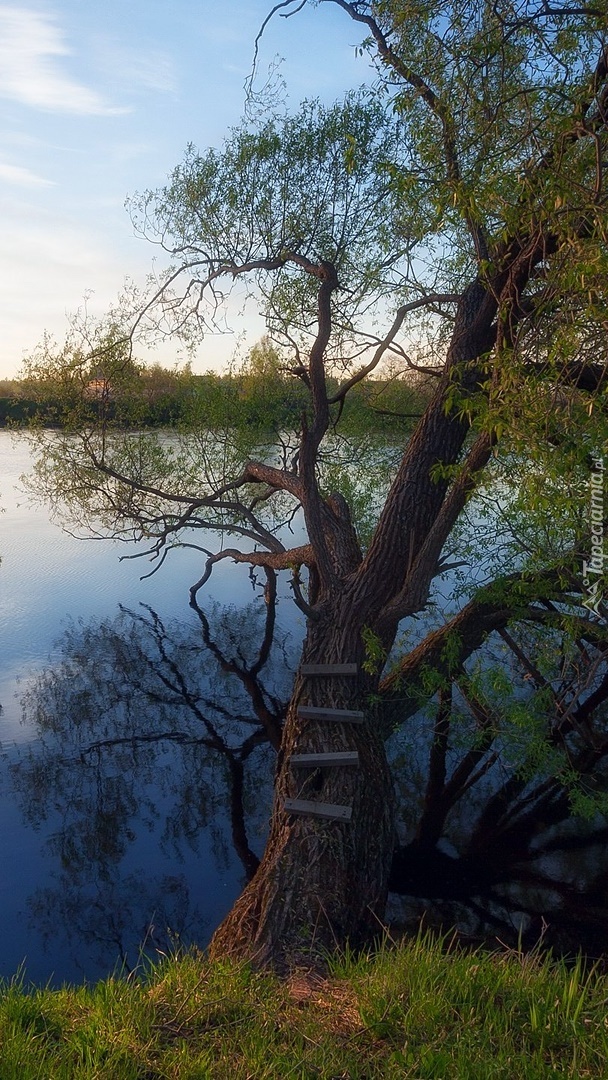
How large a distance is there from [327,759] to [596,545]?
2.74 m

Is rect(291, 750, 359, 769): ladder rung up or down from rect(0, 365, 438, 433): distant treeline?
down

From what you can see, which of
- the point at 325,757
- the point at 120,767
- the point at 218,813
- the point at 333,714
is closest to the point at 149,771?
the point at 120,767

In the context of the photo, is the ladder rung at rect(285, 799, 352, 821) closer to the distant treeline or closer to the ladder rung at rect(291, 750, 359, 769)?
the ladder rung at rect(291, 750, 359, 769)

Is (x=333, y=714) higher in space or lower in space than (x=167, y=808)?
higher

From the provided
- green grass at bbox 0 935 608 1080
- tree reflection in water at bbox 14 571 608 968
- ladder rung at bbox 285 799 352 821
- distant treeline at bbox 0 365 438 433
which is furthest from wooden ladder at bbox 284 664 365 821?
distant treeline at bbox 0 365 438 433

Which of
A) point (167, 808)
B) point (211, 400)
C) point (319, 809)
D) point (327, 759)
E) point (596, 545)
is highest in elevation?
point (211, 400)

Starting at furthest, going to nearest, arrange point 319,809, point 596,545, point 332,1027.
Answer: point 319,809
point 596,545
point 332,1027

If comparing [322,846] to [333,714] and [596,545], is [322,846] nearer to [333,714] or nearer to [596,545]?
[333,714]

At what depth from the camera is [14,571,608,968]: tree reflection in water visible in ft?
25.5

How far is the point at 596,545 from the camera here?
21.9ft

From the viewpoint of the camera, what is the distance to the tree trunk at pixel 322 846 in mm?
5895

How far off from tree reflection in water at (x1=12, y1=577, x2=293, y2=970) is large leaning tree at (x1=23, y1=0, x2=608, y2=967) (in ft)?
5.21

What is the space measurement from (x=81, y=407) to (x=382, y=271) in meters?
4.85

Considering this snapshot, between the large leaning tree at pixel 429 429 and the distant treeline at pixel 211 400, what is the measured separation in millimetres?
184
